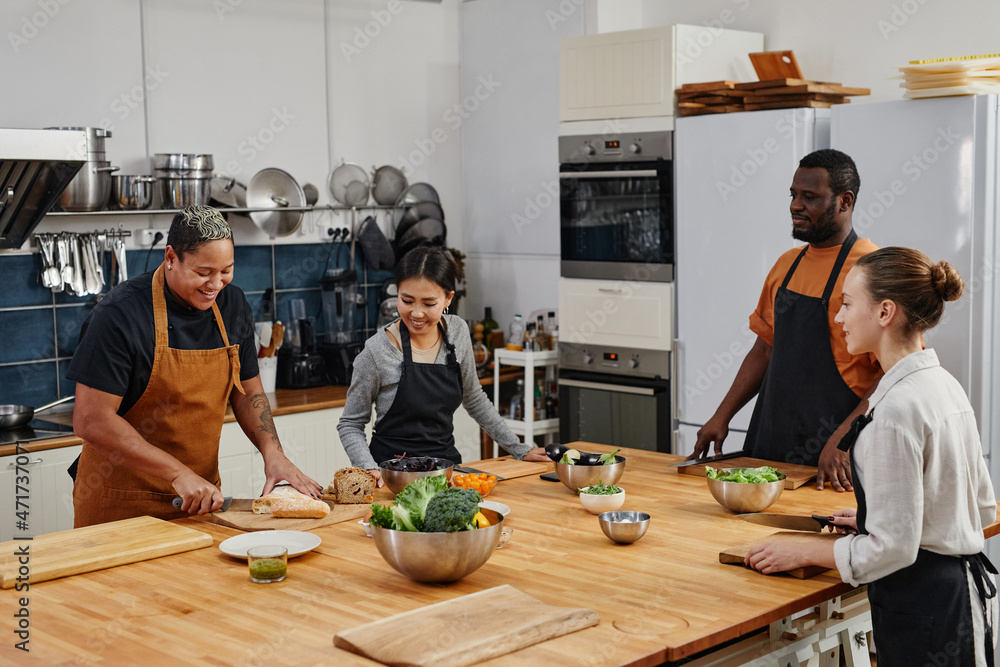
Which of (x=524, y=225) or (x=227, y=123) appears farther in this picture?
(x=524, y=225)

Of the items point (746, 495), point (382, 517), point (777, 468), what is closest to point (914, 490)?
point (746, 495)

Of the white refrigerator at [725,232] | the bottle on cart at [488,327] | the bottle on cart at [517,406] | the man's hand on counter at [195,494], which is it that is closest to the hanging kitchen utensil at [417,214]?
the bottle on cart at [488,327]

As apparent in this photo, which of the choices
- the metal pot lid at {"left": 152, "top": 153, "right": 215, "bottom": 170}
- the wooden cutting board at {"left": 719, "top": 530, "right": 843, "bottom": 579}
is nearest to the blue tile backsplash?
the metal pot lid at {"left": 152, "top": 153, "right": 215, "bottom": 170}

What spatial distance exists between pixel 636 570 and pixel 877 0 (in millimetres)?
3385

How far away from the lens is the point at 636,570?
2.18 m

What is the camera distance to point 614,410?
500cm

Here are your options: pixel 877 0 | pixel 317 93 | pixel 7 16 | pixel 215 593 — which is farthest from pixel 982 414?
pixel 7 16

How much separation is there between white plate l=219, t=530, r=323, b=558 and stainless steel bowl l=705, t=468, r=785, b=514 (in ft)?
3.18

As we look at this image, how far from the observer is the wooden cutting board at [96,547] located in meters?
2.19

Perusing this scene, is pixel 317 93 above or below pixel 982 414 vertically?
above

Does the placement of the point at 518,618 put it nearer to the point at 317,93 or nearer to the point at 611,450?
the point at 611,450

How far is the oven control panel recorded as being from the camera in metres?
4.84

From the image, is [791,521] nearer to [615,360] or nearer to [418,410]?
[418,410]

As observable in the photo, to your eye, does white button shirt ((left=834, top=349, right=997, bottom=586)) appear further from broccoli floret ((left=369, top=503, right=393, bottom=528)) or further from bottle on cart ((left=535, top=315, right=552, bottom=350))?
bottle on cart ((left=535, top=315, right=552, bottom=350))
